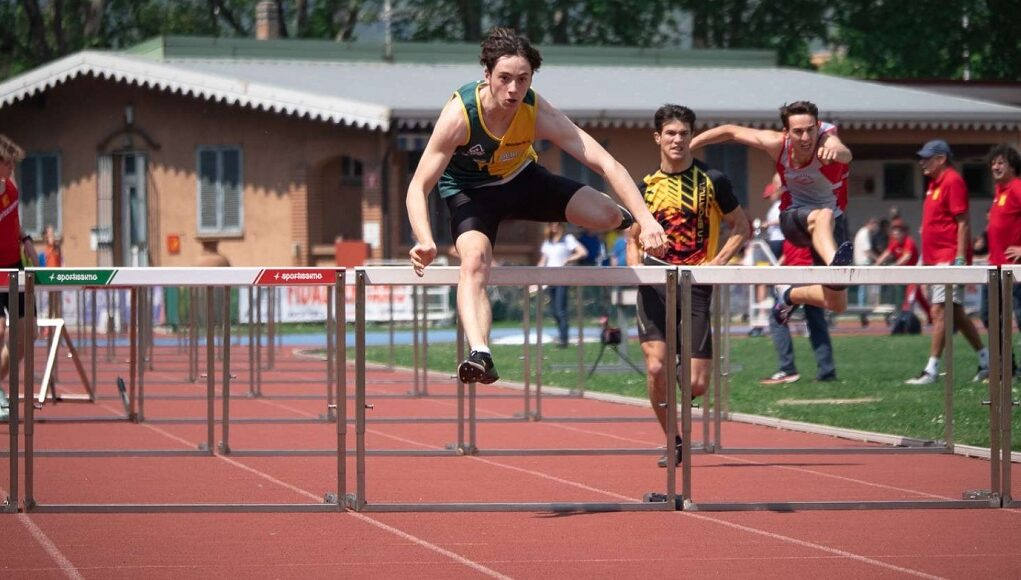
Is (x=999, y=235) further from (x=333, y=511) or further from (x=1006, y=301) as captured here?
(x=333, y=511)

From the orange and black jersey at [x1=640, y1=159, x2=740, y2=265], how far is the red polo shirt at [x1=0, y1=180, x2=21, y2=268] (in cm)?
451

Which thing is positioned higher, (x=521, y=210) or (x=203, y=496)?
(x=521, y=210)

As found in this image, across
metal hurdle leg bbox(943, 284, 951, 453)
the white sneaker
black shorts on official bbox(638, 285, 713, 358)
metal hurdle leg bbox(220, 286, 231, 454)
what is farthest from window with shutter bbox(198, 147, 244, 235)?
black shorts on official bbox(638, 285, 713, 358)

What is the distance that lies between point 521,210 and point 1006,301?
92.5 inches

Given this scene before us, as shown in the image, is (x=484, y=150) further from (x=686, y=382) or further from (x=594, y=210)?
(x=686, y=382)

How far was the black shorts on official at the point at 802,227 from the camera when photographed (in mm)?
9867

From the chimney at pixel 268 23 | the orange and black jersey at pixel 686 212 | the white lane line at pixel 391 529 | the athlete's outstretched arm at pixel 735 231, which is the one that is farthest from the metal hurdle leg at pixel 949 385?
the chimney at pixel 268 23

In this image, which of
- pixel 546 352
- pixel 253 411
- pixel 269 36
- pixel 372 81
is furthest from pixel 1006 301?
pixel 269 36

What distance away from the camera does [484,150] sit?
25.6 feet

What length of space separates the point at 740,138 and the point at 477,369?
2737mm

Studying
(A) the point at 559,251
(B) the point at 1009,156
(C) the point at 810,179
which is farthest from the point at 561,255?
(C) the point at 810,179

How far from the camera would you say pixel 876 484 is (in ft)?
29.1

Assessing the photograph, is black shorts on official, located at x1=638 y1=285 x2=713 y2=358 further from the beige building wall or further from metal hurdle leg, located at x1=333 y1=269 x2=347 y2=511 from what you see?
the beige building wall

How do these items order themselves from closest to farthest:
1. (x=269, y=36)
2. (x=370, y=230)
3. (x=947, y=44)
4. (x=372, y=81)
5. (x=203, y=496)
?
(x=203, y=496) → (x=370, y=230) → (x=372, y=81) → (x=269, y=36) → (x=947, y=44)
